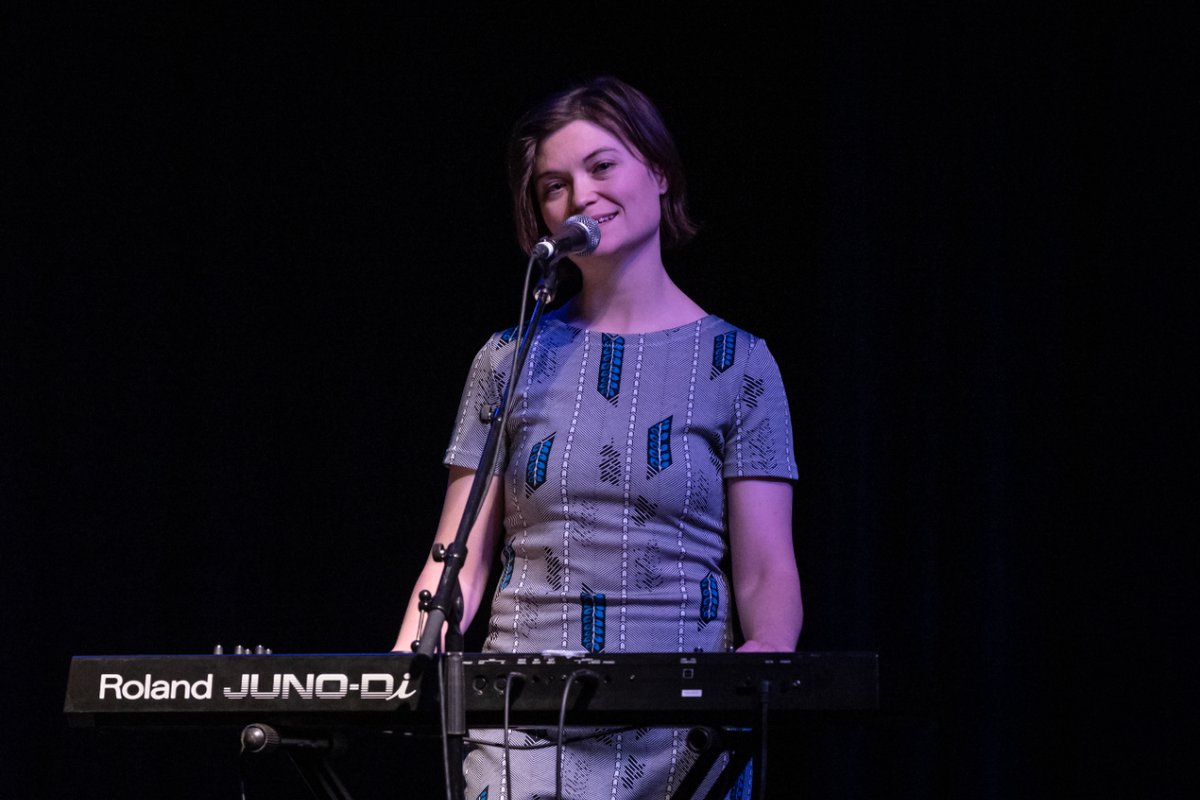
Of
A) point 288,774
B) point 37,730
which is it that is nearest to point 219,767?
point 288,774

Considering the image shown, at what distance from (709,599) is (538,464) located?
0.29 m

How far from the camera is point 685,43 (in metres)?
2.76

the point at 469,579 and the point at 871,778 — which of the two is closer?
the point at 469,579

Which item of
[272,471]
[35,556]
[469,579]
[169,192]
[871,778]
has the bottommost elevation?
[871,778]

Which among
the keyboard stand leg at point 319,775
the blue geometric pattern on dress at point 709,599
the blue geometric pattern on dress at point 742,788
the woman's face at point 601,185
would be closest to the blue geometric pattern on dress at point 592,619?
the blue geometric pattern on dress at point 709,599

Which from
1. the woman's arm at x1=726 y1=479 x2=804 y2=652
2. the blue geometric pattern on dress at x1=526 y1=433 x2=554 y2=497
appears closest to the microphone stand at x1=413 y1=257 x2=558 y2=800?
the blue geometric pattern on dress at x1=526 y1=433 x2=554 y2=497

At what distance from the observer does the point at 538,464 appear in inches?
69.6

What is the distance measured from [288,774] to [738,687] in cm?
170

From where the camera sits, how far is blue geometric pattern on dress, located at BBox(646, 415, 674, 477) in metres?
1.73

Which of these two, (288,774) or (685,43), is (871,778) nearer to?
(288,774)

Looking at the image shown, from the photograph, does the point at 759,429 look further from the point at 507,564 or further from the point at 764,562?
the point at 507,564

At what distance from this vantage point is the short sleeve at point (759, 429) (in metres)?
1.78

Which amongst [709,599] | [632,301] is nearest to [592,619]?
[709,599]

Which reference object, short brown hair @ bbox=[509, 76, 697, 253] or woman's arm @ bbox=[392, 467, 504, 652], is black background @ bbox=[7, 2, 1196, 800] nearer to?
short brown hair @ bbox=[509, 76, 697, 253]
